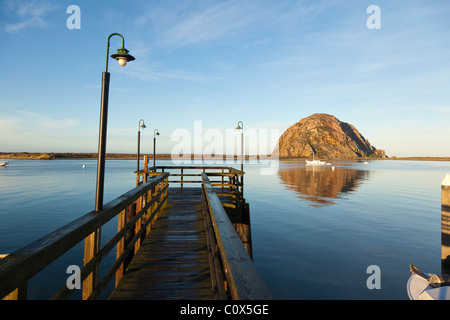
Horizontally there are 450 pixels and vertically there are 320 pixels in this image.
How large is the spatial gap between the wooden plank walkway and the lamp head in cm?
409

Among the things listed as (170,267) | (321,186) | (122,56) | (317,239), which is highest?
(122,56)

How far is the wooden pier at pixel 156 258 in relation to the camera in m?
1.87

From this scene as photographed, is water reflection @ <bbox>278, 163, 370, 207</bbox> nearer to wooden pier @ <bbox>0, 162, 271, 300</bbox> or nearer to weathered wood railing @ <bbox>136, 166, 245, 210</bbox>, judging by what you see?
weathered wood railing @ <bbox>136, 166, 245, 210</bbox>

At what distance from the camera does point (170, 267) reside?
4.88 m

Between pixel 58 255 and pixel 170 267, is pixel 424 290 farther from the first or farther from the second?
pixel 58 255

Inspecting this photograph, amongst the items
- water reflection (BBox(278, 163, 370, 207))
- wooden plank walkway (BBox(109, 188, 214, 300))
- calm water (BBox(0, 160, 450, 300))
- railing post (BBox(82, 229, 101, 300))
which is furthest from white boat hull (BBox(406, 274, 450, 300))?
water reflection (BBox(278, 163, 370, 207))

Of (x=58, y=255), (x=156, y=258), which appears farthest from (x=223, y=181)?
(x=58, y=255)

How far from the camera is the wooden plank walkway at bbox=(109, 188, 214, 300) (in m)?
3.97

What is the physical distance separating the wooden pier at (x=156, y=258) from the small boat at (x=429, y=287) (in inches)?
188

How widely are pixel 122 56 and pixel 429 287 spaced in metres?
8.88

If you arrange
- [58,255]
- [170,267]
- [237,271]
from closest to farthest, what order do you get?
[237,271] → [58,255] → [170,267]

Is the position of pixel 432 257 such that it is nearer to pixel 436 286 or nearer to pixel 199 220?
pixel 436 286

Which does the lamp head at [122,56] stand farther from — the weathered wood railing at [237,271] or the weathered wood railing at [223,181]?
the weathered wood railing at [237,271]
